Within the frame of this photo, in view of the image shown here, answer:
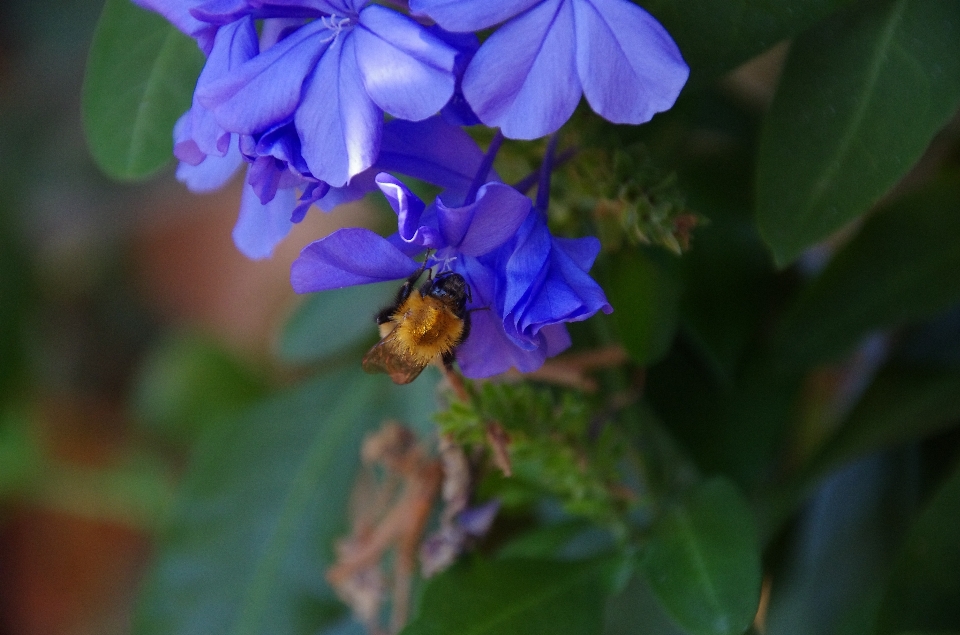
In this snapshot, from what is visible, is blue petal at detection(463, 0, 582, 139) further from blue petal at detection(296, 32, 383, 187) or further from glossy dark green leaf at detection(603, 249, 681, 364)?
glossy dark green leaf at detection(603, 249, 681, 364)

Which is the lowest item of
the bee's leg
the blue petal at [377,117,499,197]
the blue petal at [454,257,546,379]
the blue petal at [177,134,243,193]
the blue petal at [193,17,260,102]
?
the bee's leg

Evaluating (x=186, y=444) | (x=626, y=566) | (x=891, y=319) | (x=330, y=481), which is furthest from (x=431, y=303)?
(x=186, y=444)

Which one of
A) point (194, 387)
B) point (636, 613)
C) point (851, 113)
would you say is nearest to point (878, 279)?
point (851, 113)

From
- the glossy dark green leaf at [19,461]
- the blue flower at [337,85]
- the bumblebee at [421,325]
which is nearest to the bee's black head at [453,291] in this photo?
the bumblebee at [421,325]

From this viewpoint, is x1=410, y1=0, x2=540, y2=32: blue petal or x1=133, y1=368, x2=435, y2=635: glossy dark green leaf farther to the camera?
x1=133, y1=368, x2=435, y2=635: glossy dark green leaf

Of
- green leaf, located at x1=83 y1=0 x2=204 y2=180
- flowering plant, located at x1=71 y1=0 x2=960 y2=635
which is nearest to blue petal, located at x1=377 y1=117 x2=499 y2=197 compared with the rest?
flowering plant, located at x1=71 y1=0 x2=960 y2=635

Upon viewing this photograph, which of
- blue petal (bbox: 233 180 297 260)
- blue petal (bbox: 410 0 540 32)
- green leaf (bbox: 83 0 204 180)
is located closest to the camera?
blue petal (bbox: 410 0 540 32)

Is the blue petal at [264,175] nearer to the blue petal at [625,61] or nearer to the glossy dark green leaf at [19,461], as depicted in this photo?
the blue petal at [625,61]
